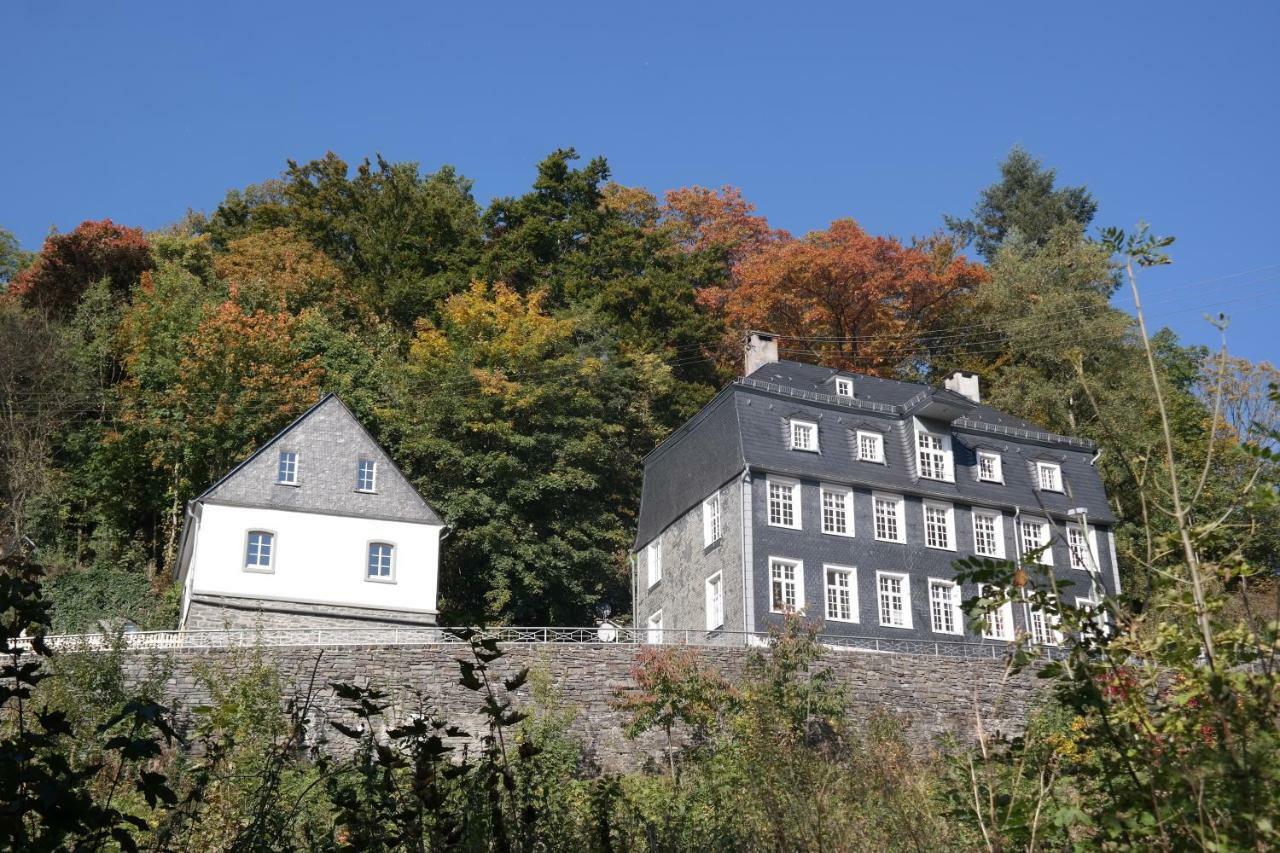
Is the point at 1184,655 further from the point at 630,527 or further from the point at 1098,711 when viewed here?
the point at 630,527

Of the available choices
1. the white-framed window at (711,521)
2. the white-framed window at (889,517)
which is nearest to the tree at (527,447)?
the white-framed window at (711,521)

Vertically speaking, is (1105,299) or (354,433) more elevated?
(1105,299)

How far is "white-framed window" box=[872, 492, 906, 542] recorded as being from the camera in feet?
121

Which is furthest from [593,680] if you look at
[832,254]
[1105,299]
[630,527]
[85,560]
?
[1105,299]

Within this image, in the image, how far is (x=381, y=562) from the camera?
1427 inches

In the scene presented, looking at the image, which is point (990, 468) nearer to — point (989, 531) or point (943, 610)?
point (989, 531)

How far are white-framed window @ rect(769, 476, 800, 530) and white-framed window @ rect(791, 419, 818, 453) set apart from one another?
3.89 feet

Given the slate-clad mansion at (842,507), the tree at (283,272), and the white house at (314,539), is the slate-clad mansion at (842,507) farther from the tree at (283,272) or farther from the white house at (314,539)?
the tree at (283,272)

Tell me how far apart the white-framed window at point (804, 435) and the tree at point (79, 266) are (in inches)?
1053

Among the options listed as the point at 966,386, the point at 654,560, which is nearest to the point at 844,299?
the point at 966,386

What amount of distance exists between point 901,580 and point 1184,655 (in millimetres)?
32283

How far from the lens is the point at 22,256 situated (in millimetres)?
61000

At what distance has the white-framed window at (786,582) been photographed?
1361 inches

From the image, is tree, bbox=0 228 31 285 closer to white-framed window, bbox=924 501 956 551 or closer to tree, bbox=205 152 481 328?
tree, bbox=205 152 481 328
